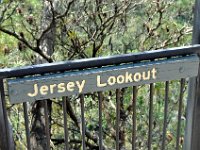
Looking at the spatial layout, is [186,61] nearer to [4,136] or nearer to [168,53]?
[168,53]

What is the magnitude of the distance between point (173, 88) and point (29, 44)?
1847 mm

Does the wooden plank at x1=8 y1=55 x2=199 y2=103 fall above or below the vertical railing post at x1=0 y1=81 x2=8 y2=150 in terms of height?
above

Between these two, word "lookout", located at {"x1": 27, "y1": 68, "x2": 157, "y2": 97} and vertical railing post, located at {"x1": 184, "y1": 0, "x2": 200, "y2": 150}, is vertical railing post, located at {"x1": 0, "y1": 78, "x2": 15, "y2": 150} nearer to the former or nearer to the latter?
word "lookout", located at {"x1": 27, "y1": 68, "x2": 157, "y2": 97}

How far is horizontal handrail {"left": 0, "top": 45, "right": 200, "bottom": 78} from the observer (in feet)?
4.64

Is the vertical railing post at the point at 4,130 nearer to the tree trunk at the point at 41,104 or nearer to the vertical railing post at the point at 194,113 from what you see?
the vertical railing post at the point at 194,113

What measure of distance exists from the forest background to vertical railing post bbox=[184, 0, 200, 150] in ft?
6.11

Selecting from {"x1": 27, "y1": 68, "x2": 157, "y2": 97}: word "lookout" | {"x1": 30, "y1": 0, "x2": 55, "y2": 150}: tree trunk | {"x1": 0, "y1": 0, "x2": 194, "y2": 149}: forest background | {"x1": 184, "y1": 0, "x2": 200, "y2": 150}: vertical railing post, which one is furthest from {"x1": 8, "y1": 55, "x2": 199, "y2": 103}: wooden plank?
{"x1": 30, "y1": 0, "x2": 55, "y2": 150}: tree trunk

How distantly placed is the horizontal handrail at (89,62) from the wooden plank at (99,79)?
0.02 metres

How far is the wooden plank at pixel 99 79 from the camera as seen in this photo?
142 centimetres

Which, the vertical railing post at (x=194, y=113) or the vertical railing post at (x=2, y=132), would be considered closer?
the vertical railing post at (x=2, y=132)

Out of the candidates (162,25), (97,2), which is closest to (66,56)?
(97,2)

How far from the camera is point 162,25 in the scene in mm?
4164

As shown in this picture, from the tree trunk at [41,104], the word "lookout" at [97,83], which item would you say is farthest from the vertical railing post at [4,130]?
the tree trunk at [41,104]

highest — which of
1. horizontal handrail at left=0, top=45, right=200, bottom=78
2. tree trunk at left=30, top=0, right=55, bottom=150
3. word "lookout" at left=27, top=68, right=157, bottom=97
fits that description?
horizontal handrail at left=0, top=45, right=200, bottom=78
